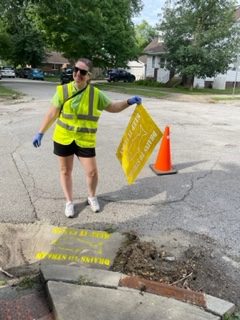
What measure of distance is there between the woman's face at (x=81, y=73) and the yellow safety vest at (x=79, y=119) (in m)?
0.11

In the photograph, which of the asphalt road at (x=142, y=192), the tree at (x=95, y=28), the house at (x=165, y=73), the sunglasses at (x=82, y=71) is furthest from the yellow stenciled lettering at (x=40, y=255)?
the house at (x=165, y=73)

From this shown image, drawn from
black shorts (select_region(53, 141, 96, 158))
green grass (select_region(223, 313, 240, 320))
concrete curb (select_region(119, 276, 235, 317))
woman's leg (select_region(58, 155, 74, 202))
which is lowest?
green grass (select_region(223, 313, 240, 320))

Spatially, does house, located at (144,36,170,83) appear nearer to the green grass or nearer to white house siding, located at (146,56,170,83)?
white house siding, located at (146,56,170,83)

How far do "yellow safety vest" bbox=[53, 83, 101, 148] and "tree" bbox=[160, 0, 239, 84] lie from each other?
26497 millimetres

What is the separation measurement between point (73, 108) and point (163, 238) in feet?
5.40

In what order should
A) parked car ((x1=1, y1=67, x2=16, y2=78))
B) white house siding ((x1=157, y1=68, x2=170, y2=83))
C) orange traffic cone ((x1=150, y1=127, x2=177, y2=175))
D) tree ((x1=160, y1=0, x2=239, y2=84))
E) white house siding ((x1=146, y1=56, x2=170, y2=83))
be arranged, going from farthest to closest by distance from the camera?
parked car ((x1=1, y1=67, x2=16, y2=78)) < white house siding ((x1=146, y1=56, x2=170, y2=83)) < white house siding ((x1=157, y1=68, x2=170, y2=83)) < tree ((x1=160, y1=0, x2=239, y2=84)) < orange traffic cone ((x1=150, y1=127, x2=177, y2=175))

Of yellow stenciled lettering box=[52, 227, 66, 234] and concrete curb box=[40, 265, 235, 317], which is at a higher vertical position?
concrete curb box=[40, 265, 235, 317]

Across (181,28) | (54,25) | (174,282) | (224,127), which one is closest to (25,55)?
(54,25)

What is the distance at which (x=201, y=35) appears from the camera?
2952 cm

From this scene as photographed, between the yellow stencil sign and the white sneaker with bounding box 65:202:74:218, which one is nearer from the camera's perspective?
the white sneaker with bounding box 65:202:74:218

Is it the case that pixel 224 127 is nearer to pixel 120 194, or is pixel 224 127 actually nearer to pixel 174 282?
pixel 120 194

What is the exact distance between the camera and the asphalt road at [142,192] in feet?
14.7

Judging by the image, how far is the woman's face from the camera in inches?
161

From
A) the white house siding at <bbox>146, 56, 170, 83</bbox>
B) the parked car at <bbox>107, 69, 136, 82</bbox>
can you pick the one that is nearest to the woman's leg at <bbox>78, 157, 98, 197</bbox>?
the white house siding at <bbox>146, 56, 170, 83</bbox>
